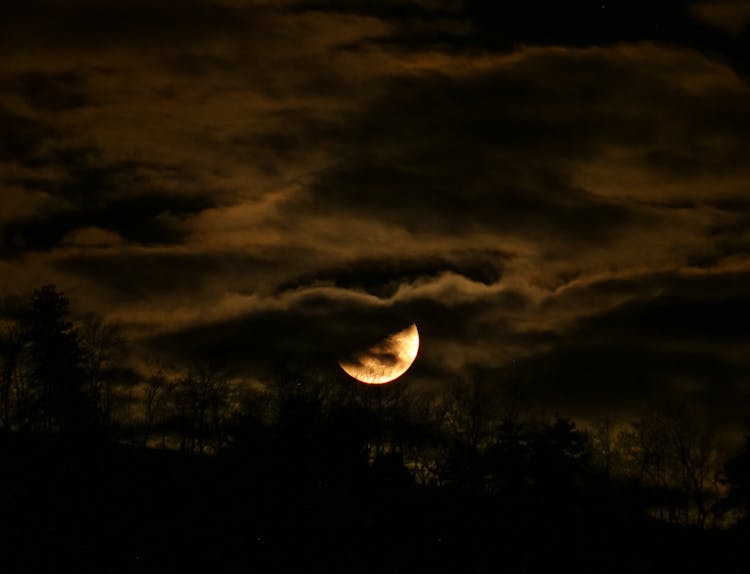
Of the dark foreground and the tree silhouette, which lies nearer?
the dark foreground

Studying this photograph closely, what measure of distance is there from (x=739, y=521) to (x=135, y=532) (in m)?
A: 48.8

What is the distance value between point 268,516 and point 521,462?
109ft

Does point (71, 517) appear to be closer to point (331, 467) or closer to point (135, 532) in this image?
point (135, 532)

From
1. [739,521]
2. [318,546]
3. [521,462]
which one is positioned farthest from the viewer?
[521,462]

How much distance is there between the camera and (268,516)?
249 ft

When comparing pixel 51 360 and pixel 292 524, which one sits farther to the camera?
pixel 51 360

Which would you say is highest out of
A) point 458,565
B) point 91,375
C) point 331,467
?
point 91,375

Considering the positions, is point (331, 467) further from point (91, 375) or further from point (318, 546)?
point (91, 375)

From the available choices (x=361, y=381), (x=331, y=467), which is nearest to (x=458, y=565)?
(x=331, y=467)

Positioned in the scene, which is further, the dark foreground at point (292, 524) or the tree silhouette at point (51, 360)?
the tree silhouette at point (51, 360)

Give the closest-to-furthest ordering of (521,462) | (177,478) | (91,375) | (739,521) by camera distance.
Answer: (739,521)
(177,478)
(521,462)
(91,375)

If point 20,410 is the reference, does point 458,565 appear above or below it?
below

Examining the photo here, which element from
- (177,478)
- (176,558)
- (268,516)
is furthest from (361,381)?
(176,558)

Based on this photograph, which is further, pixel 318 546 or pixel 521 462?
pixel 521 462
